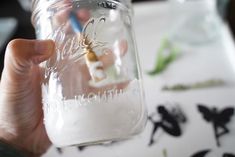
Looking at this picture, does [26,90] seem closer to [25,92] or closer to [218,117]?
[25,92]

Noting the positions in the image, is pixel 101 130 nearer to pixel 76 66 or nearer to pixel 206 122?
pixel 76 66

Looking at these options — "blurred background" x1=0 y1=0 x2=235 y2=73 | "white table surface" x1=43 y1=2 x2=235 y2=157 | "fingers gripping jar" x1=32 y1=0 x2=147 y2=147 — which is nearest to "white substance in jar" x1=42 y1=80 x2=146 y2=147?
"fingers gripping jar" x1=32 y1=0 x2=147 y2=147

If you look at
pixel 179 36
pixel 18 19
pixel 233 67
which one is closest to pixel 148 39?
pixel 179 36

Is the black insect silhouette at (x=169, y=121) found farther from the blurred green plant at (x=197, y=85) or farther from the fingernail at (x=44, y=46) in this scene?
the fingernail at (x=44, y=46)

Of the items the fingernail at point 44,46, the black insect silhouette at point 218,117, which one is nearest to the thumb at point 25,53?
the fingernail at point 44,46

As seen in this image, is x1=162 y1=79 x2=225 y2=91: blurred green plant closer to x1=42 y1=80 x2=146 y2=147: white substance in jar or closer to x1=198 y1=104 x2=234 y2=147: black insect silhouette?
x1=198 y1=104 x2=234 y2=147: black insect silhouette

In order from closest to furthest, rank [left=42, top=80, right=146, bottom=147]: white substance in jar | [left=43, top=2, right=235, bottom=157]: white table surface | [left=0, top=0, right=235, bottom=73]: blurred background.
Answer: [left=42, top=80, right=146, bottom=147]: white substance in jar, [left=43, top=2, right=235, bottom=157]: white table surface, [left=0, top=0, right=235, bottom=73]: blurred background

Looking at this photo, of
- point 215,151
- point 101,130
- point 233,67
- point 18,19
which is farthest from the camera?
point 18,19
